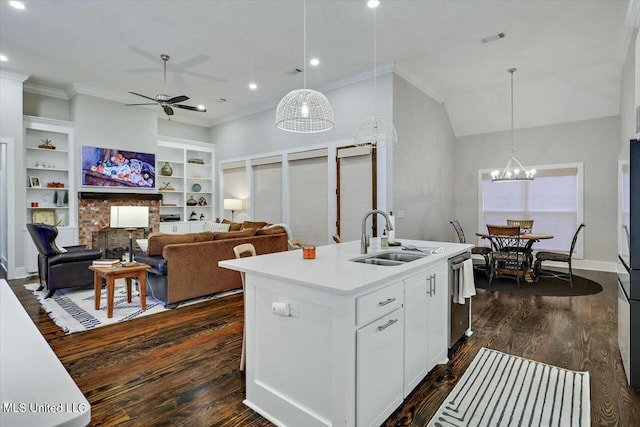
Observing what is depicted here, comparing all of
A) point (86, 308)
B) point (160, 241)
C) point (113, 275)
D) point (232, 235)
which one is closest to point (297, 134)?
point (232, 235)

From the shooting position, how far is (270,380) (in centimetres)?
205

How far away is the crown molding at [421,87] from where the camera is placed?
5434mm

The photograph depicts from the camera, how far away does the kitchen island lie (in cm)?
170

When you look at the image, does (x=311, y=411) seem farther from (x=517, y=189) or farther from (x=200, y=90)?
(x=517, y=189)

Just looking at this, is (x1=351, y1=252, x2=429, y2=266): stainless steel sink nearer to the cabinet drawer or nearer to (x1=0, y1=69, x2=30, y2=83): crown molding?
the cabinet drawer

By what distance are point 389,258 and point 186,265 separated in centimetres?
264

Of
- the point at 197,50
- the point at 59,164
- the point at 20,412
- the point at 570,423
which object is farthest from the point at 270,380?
the point at 59,164

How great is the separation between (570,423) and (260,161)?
21.8ft

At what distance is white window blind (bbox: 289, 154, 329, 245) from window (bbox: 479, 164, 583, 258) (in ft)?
12.6

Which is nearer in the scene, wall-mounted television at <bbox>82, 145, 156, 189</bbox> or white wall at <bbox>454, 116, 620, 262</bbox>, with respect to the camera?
white wall at <bbox>454, 116, 620, 262</bbox>

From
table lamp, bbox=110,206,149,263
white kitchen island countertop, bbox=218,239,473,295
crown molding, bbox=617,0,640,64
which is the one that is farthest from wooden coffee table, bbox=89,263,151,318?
crown molding, bbox=617,0,640,64

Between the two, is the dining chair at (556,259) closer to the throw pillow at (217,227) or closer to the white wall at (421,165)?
the white wall at (421,165)

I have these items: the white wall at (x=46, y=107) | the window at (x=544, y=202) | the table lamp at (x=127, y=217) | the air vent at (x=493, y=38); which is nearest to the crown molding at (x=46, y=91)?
the white wall at (x=46, y=107)

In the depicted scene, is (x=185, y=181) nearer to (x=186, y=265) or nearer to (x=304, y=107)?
(x=186, y=265)
